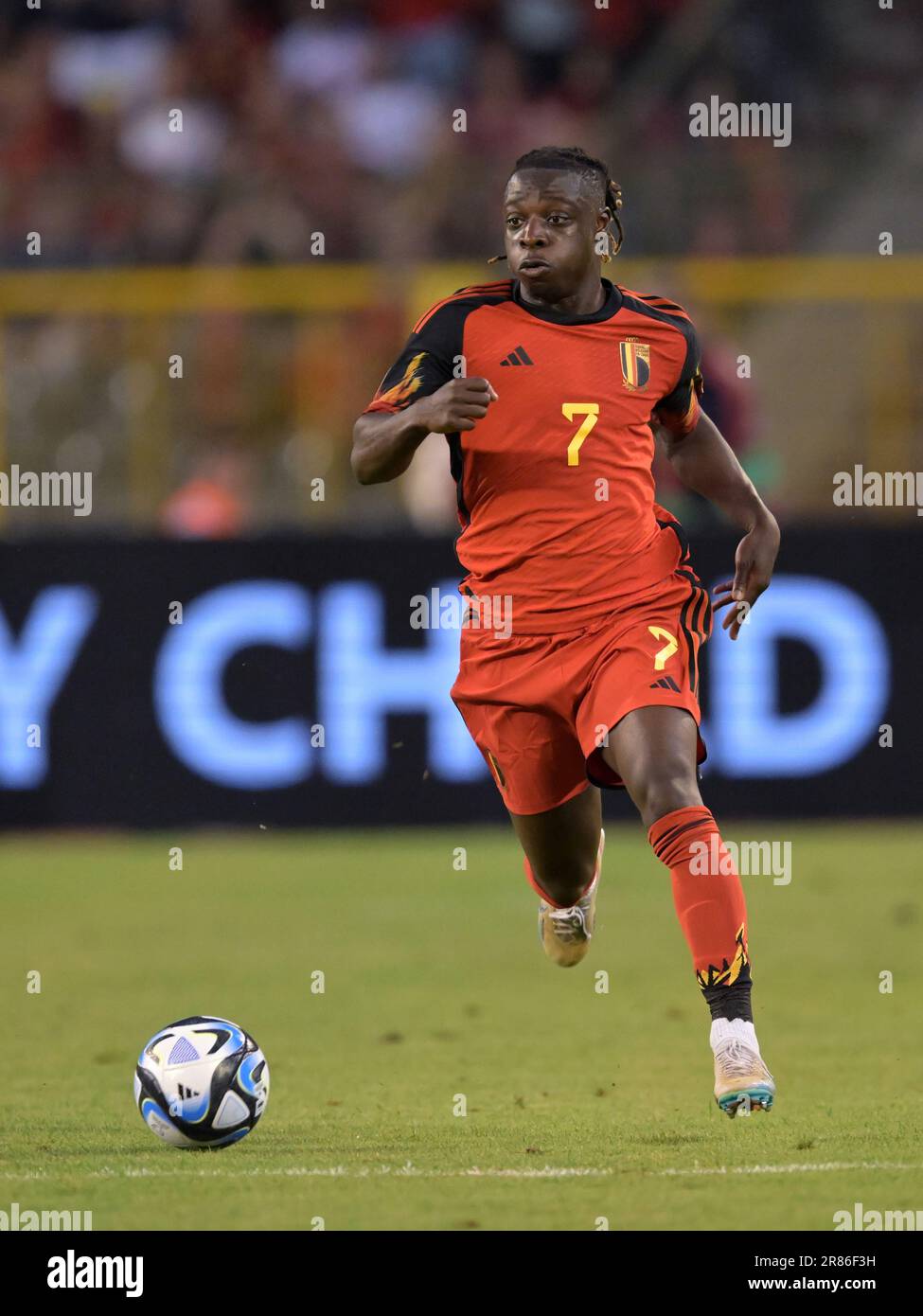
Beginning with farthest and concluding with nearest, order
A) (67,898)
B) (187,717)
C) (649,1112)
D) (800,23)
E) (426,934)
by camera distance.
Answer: (800,23) → (187,717) → (67,898) → (426,934) → (649,1112)

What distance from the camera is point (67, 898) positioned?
36.1 feet

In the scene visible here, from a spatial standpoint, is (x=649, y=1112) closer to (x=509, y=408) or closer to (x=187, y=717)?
(x=509, y=408)

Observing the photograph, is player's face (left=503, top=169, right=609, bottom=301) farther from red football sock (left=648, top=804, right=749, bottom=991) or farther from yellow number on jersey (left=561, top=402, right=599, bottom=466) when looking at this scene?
red football sock (left=648, top=804, right=749, bottom=991)

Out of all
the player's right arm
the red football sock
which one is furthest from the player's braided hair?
the red football sock

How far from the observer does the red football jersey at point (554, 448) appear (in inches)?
244

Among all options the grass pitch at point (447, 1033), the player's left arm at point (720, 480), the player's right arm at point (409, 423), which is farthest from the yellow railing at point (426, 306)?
the player's right arm at point (409, 423)

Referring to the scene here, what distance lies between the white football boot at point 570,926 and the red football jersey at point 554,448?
137 cm

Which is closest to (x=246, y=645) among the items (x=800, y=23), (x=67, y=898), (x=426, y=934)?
(x=67, y=898)

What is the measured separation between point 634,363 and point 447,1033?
257 cm

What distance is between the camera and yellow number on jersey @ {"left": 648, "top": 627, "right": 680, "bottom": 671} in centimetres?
602

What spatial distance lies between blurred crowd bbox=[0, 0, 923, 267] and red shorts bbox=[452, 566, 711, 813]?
9109 millimetres

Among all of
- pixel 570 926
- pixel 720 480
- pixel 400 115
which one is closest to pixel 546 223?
pixel 720 480
